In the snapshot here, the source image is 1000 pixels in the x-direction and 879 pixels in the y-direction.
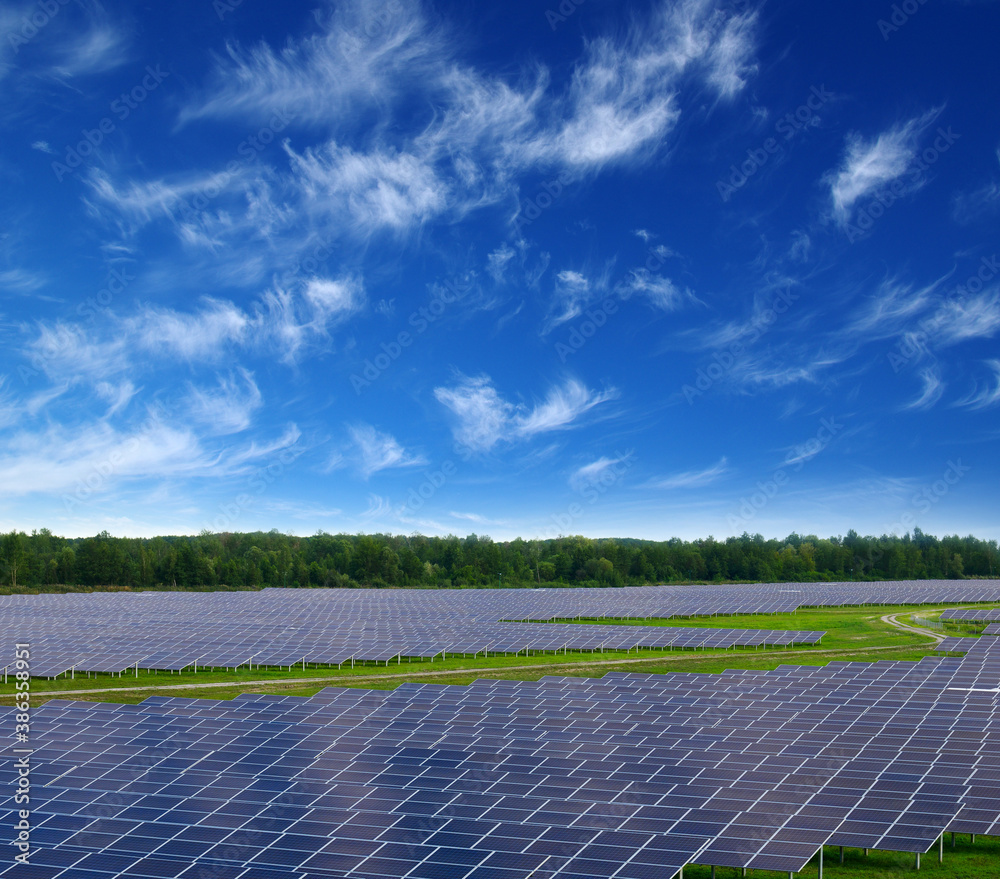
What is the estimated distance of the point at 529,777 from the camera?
23266 millimetres

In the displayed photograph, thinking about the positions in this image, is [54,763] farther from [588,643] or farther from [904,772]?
[588,643]

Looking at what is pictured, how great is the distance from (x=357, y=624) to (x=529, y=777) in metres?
50.7

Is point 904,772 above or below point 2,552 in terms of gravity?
below

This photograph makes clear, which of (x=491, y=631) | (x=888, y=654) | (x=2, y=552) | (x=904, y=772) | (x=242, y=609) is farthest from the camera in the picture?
(x=2, y=552)

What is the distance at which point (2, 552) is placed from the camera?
131250mm

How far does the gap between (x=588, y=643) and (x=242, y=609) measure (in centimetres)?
4457

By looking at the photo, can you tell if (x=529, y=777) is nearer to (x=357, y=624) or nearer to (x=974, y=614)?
(x=357, y=624)

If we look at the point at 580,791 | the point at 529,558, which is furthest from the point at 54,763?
the point at 529,558

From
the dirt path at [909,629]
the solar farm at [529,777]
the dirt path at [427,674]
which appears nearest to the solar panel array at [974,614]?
the dirt path at [909,629]

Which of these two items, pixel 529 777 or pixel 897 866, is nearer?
pixel 897 866

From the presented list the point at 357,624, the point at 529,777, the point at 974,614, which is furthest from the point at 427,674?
the point at 974,614

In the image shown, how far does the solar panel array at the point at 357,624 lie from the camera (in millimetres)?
54812

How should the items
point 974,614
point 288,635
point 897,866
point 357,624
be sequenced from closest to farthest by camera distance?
1. point 897,866
2. point 288,635
3. point 357,624
4. point 974,614

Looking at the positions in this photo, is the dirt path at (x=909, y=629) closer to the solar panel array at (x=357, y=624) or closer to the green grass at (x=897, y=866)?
the solar panel array at (x=357, y=624)
